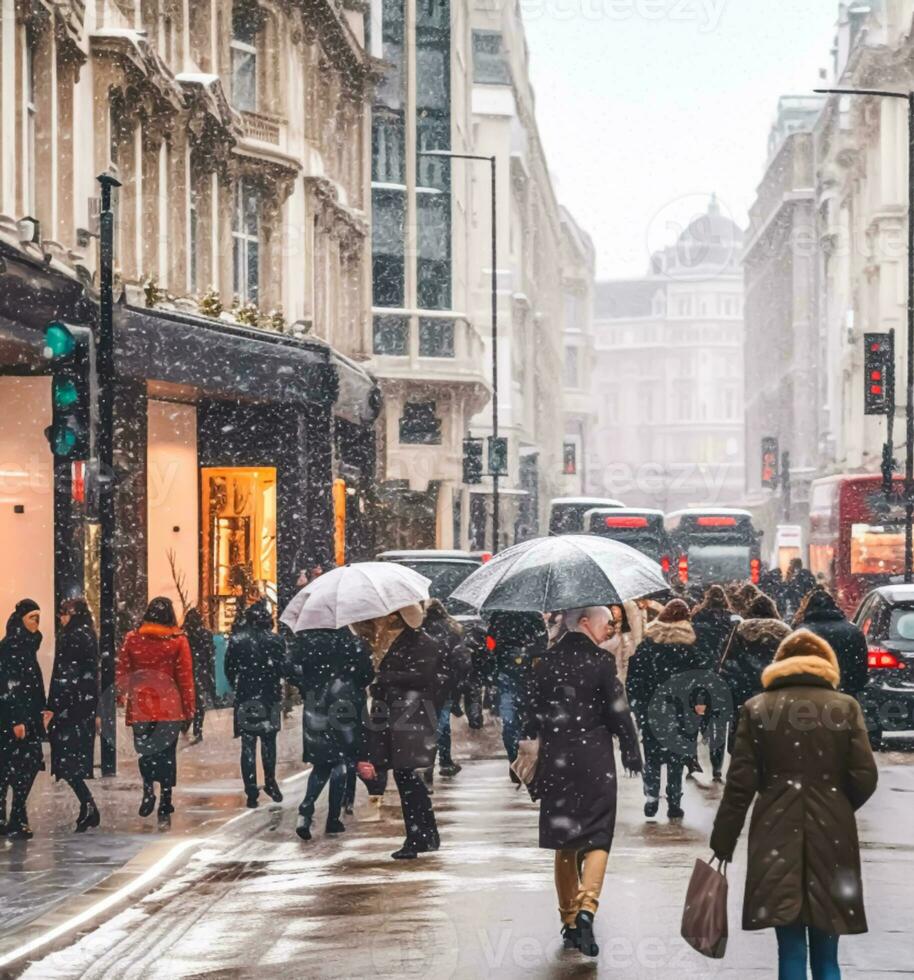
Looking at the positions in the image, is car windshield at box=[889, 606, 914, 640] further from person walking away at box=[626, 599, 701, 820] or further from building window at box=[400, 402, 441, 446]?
building window at box=[400, 402, 441, 446]

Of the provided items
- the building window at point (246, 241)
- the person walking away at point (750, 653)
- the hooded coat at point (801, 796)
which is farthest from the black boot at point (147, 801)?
the building window at point (246, 241)

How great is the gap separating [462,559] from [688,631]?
11270mm

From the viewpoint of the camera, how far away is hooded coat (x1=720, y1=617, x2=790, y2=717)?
16.6 m

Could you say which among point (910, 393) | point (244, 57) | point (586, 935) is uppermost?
point (244, 57)

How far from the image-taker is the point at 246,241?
32781 mm

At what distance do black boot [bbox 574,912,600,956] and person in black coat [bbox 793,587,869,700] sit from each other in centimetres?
758

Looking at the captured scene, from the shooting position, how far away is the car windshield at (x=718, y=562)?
4734 centimetres

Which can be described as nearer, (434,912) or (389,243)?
(434,912)

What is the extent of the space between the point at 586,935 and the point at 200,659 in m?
15.5

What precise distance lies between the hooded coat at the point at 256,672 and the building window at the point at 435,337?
37.0 metres

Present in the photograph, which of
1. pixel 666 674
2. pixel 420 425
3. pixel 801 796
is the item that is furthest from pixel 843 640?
pixel 420 425

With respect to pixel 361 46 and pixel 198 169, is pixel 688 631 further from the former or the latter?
pixel 361 46

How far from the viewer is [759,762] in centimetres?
768

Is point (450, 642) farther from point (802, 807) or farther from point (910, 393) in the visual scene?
point (910, 393)
